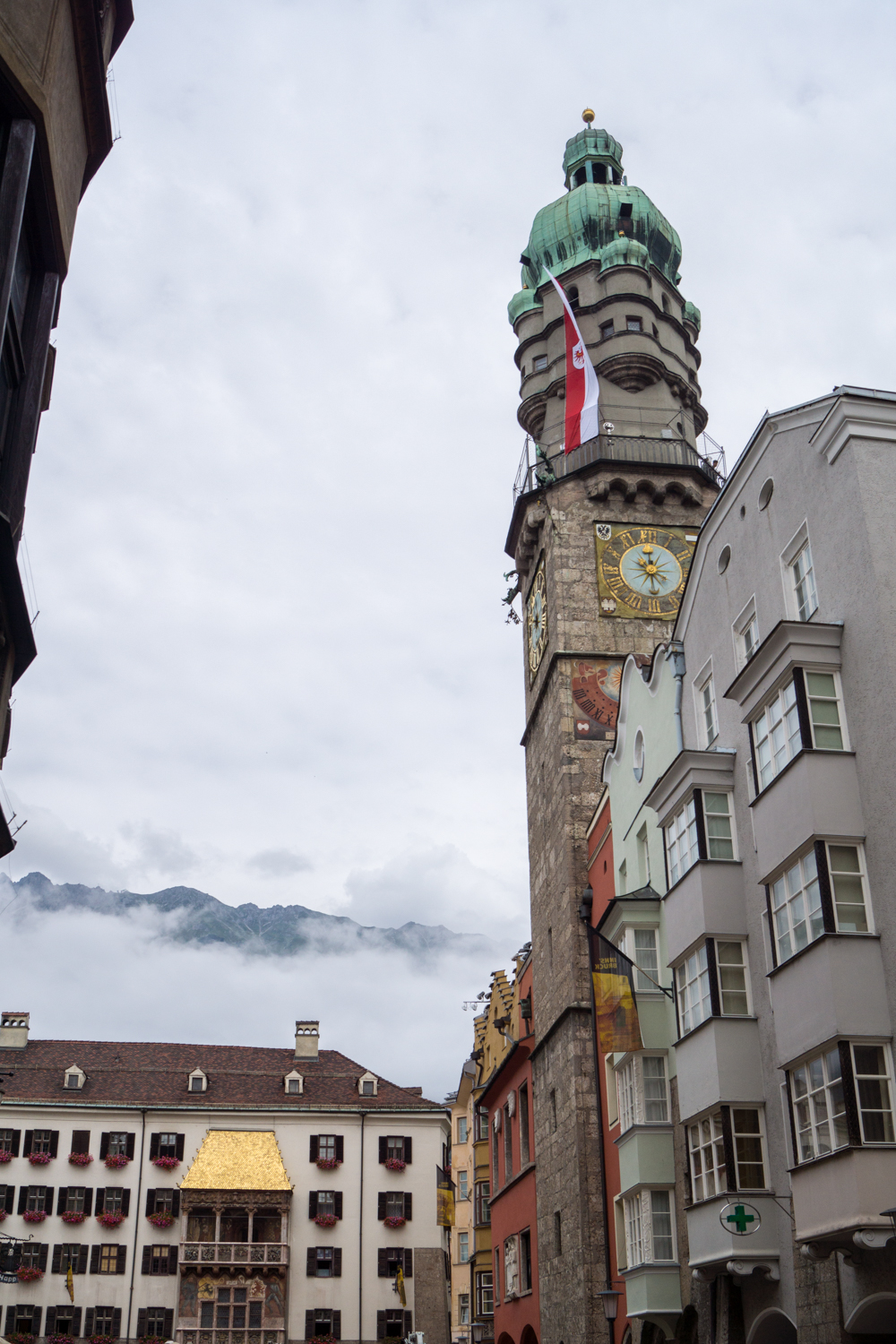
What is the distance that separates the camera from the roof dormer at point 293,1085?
65.4 metres

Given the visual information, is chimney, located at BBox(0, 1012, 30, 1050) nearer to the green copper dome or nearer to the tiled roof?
the tiled roof

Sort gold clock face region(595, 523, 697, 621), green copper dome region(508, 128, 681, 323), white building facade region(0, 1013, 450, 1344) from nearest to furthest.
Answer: gold clock face region(595, 523, 697, 621) → green copper dome region(508, 128, 681, 323) → white building facade region(0, 1013, 450, 1344)

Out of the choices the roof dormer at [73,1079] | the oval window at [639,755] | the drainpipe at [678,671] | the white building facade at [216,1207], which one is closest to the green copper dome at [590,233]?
the oval window at [639,755]

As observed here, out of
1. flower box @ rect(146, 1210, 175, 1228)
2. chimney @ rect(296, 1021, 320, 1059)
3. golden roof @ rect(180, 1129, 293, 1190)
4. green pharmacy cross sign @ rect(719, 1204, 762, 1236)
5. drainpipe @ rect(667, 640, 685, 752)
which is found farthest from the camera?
chimney @ rect(296, 1021, 320, 1059)

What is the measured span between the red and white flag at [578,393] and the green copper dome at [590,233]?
758 centimetres

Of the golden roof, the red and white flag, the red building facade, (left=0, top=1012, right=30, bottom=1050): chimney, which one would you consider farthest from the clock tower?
(left=0, top=1012, right=30, bottom=1050): chimney

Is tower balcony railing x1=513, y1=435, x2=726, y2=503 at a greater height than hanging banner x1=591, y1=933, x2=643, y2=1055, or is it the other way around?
tower balcony railing x1=513, y1=435, x2=726, y2=503

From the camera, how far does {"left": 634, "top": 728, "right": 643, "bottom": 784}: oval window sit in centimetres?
2791

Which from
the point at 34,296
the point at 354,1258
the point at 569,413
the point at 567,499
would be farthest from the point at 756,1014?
the point at 354,1258

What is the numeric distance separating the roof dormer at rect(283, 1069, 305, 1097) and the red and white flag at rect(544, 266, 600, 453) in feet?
127

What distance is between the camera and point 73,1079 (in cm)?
6366

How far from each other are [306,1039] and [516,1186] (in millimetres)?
33018

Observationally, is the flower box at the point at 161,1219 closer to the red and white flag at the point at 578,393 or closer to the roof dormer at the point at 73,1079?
the roof dormer at the point at 73,1079

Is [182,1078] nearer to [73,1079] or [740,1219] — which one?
[73,1079]
